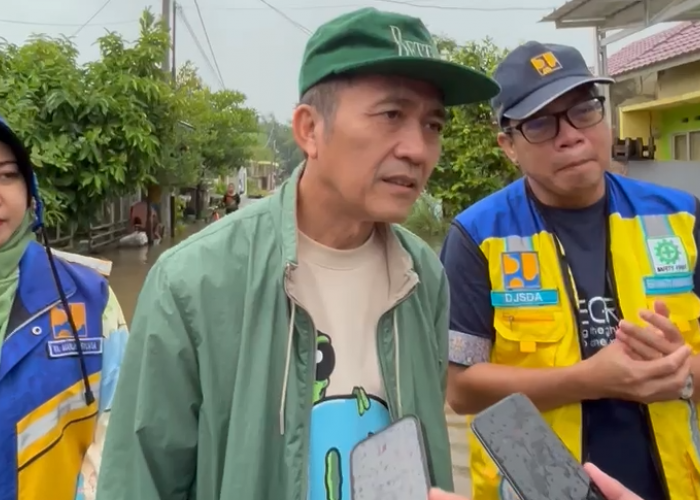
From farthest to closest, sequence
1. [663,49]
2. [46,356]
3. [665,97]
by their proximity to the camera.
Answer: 1. [663,49]
2. [665,97]
3. [46,356]

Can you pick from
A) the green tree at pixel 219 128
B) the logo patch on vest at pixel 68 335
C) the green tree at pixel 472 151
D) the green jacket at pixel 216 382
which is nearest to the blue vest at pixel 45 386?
the logo patch on vest at pixel 68 335

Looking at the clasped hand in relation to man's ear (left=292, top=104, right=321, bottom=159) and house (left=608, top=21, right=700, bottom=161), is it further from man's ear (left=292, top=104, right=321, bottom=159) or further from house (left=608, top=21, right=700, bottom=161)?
house (left=608, top=21, right=700, bottom=161)

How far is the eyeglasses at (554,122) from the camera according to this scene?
204cm

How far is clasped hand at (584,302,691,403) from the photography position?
175 cm

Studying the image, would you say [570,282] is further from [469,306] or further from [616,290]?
[469,306]

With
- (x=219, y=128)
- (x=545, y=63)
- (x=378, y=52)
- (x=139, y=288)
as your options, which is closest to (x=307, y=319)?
(x=378, y=52)

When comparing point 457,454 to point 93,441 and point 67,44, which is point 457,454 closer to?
point 93,441

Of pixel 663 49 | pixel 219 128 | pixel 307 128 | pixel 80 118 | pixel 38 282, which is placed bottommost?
pixel 38 282

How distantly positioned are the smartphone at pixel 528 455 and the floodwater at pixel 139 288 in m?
3.32

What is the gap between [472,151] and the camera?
9586 millimetres

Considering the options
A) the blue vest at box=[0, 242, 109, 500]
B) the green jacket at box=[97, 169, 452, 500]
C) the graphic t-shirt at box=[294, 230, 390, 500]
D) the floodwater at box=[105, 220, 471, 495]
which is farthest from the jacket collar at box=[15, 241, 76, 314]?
the floodwater at box=[105, 220, 471, 495]

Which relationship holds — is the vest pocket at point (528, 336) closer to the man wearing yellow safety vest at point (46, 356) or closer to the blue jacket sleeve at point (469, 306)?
the blue jacket sleeve at point (469, 306)

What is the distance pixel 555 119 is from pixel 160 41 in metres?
10.2

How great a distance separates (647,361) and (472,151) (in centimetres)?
801
